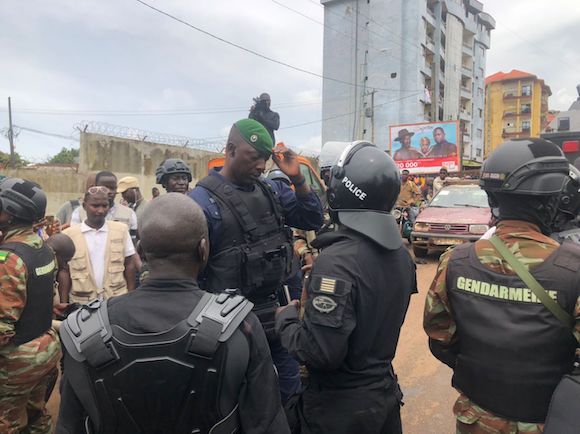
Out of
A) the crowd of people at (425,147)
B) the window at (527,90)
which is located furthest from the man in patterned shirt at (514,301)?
the window at (527,90)

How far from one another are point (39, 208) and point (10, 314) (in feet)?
2.09

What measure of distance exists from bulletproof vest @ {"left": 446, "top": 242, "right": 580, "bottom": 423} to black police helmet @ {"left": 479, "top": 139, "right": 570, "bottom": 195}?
267 mm

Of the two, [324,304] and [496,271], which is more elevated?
[496,271]

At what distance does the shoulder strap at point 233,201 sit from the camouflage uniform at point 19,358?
109 centimetres

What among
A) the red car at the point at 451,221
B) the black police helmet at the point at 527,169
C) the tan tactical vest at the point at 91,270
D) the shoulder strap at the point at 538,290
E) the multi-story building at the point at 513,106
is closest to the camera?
the shoulder strap at the point at 538,290

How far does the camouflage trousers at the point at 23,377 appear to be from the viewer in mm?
2494

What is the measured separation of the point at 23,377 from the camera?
2.53 m

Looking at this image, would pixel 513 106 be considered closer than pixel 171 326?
No

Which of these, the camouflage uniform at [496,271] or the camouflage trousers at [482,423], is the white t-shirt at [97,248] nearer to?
the camouflage uniform at [496,271]

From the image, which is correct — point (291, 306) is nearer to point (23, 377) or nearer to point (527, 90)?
point (23, 377)

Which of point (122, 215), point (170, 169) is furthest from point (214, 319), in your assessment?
point (122, 215)

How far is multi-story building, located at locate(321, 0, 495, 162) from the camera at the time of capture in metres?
35.8

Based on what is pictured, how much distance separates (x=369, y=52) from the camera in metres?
37.2

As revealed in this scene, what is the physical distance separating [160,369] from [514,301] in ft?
4.38
